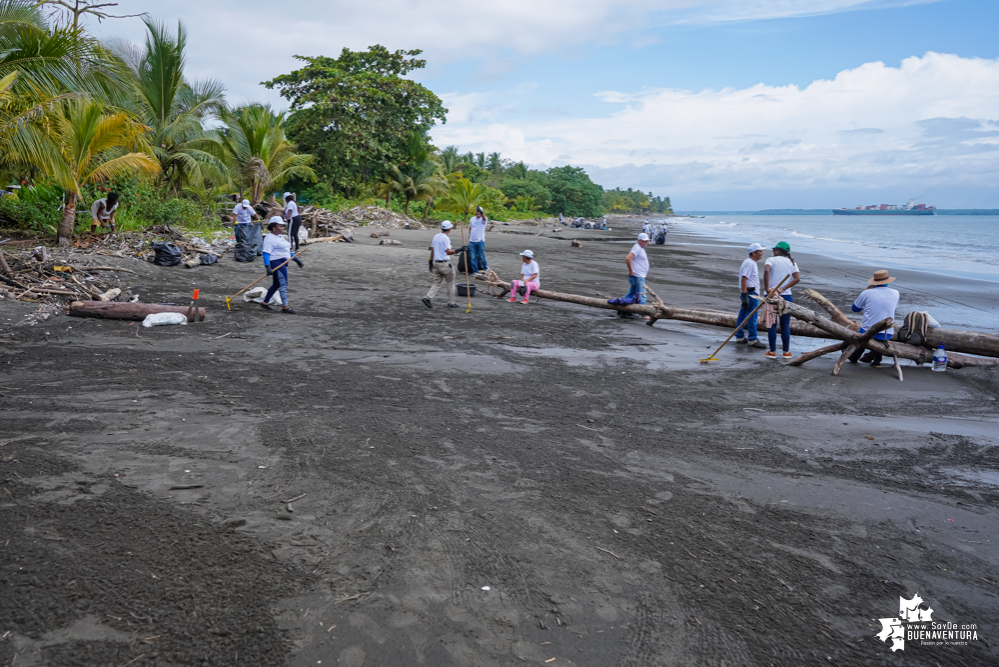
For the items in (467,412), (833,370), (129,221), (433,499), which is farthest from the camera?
(129,221)

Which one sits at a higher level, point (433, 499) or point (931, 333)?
point (931, 333)

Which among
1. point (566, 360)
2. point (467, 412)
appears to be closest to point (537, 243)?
point (566, 360)

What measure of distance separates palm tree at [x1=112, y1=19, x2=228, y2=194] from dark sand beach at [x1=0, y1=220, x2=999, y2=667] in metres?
13.4

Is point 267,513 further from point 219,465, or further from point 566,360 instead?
point 566,360

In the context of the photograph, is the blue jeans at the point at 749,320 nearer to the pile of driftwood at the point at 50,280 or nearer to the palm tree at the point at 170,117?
the pile of driftwood at the point at 50,280

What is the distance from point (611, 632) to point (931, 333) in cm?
830

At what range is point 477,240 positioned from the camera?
14852 millimetres

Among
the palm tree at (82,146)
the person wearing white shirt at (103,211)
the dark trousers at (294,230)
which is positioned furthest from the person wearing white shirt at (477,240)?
the person wearing white shirt at (103,211)

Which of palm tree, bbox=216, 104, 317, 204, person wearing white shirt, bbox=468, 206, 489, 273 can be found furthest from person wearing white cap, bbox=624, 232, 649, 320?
palm tree, bbox=216, 104, 317, 204

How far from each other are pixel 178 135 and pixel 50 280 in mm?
11624

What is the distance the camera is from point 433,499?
417 cm

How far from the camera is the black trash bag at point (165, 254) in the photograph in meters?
13.8

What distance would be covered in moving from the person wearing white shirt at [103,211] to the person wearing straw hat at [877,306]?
54.8 ft

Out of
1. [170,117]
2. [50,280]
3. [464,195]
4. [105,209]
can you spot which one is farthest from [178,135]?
[464,195]
